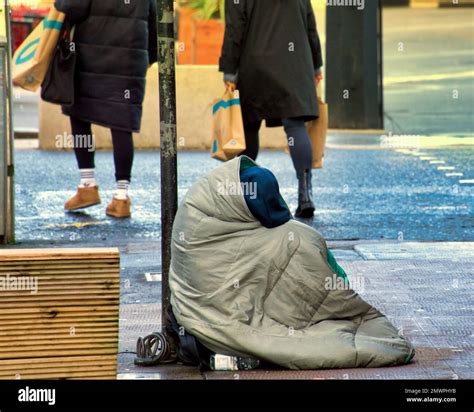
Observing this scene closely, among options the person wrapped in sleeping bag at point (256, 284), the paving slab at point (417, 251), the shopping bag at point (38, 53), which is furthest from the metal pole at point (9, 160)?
the person wrapped in sleeping bag at point (256, 284)

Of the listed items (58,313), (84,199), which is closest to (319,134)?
(84,199)

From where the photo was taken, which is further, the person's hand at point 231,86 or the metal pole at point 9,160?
the person's hand at point 231,86

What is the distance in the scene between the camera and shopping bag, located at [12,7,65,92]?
9.37 m

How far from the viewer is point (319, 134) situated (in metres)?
9.91

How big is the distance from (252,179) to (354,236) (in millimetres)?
3380

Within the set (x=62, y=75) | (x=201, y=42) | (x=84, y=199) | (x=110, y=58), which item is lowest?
(x=84, y=199)

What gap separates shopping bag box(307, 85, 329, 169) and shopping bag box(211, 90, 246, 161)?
798mm

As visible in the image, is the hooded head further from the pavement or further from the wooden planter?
the wooden planter

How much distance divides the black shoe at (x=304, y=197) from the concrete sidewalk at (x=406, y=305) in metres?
0.91

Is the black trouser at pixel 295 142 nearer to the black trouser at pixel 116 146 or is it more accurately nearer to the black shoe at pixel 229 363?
the black trouser at pixel 116 146

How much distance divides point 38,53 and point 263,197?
4.15 m

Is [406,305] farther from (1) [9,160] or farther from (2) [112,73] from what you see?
(2) [112,73]

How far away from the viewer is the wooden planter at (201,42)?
1628 centimetres
